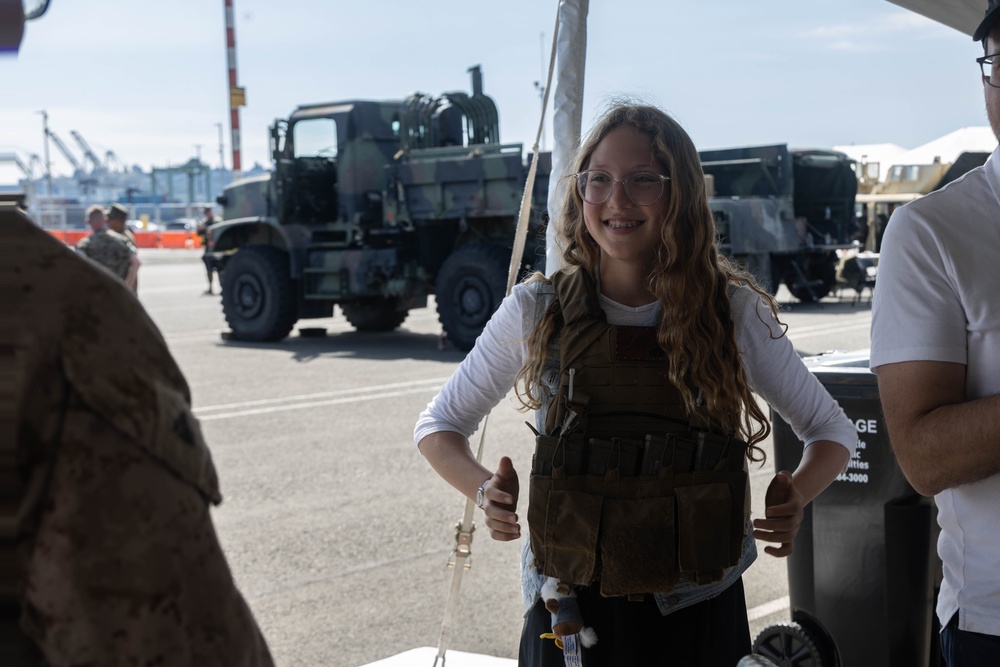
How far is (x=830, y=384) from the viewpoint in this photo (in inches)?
123

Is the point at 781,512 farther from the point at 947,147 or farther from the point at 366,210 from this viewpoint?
the point at 947,147

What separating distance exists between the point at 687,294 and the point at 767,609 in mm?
2860

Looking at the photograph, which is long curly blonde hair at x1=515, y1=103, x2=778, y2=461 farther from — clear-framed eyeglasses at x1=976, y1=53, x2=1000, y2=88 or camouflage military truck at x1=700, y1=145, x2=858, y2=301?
camouflage military truck at x1=700, y1=145, x2=858, y2=301

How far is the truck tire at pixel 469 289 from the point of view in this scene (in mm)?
13195

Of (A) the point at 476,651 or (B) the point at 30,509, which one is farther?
(A) the point at 476,651

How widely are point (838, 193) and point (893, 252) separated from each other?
1743 centimetres

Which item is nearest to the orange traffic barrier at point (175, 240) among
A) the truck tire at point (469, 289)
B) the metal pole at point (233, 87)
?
the metal pole at point (233, 87)

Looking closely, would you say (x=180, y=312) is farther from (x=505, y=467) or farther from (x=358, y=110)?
(x=505, y=467)

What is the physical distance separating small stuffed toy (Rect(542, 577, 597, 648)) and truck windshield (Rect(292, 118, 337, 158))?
1337cm

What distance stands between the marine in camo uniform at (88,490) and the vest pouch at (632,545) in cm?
115

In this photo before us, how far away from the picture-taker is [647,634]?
1994mm

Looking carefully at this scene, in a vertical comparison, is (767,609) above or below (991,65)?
below

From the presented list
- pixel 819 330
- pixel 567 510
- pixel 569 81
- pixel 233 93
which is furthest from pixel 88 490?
pixel 233 93

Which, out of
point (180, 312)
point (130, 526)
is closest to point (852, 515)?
point (130, 526)
